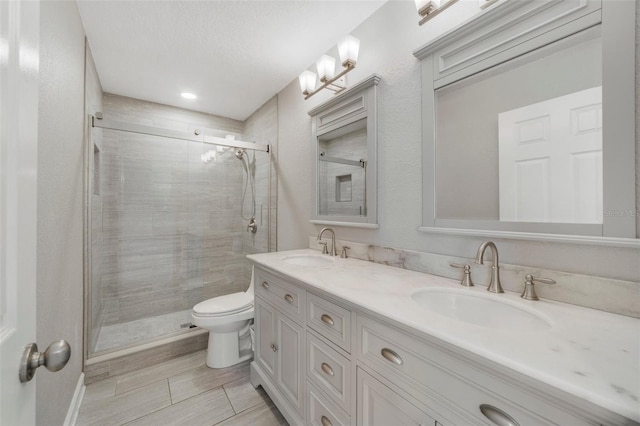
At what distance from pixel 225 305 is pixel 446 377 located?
5.80 feet

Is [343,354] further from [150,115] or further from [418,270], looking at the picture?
[150,115]

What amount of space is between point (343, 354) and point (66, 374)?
5.05 feet

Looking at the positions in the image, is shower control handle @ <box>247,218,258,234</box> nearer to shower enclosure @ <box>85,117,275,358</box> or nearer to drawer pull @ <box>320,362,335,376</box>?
shower enclosure @ <box>85,117,275,358</box>

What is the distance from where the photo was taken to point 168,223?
8.64 ft

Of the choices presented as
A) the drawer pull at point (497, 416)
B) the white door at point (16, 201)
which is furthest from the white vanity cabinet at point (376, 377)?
the white door at point (16, 201)

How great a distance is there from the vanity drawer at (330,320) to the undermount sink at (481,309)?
29cm

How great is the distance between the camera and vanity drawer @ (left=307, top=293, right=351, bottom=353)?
3.29ft

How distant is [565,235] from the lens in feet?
2.93

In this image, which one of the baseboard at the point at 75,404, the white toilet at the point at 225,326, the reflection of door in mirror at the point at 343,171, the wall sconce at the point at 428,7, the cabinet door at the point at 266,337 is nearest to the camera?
the wall sconce at the point at 428,7

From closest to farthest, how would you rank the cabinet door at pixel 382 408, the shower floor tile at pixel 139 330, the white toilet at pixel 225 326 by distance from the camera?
the cabinet door at pixel 382 408, the white toilet at pixel 225 326, the shower floor tile at pixel 139 330

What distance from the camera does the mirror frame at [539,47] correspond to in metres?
0.79

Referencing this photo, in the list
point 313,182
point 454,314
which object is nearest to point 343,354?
point 454,314

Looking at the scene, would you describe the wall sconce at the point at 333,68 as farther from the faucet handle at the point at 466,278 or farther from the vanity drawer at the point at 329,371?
the vanity drawer at the point at 329,371

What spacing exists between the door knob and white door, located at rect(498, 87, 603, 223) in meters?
1.40
